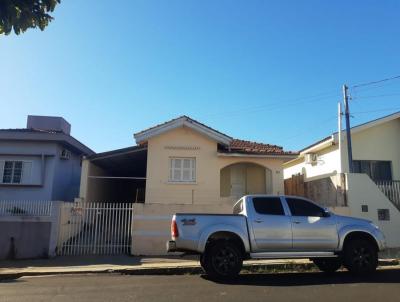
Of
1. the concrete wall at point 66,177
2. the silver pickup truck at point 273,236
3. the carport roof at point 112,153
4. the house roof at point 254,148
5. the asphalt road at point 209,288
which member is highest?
the house roof at point 254,148

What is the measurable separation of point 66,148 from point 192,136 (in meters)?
5.94

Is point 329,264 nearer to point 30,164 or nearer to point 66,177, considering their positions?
point 30,164

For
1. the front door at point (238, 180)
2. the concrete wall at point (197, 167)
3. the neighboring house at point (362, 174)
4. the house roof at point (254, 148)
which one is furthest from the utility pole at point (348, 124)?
the front door at point (238, 180)

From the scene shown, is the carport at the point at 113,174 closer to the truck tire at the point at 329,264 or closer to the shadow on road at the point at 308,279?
the truck tire at the point at 329,264

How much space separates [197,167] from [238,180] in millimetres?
2710

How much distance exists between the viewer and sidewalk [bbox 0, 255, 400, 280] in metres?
10.8

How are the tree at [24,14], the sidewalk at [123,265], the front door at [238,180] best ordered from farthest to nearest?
the front door at [238,180], the sidewalk at [123,265], the tree at [24,14]

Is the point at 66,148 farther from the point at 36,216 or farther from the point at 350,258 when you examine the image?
the point at 350,258

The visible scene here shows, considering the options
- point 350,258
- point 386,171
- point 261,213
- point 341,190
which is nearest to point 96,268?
point 261,213

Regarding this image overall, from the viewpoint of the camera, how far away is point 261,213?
976 centimetres

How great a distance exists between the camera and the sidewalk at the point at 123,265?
10820mm

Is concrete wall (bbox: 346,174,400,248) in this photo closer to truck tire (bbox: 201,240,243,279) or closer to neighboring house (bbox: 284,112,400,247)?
neighboring house (bbox: 284,112,400,247)

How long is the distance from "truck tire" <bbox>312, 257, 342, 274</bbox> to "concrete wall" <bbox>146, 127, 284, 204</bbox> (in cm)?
775

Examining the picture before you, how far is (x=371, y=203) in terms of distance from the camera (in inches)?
611
